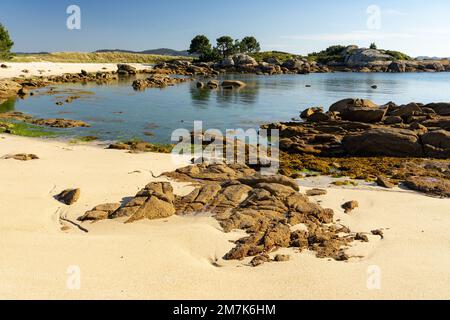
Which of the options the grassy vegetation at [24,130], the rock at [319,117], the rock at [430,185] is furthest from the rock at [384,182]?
the grassy vegetation at [24,130]

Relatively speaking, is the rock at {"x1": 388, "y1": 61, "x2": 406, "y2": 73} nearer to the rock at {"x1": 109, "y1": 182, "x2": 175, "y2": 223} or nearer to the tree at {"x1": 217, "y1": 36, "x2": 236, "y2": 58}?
the tree at {"x1": 217, "y1": 36, "x2": 236, "y2": 58}

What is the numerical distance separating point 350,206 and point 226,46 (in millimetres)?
152213

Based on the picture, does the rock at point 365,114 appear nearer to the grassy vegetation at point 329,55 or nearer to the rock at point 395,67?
the rock at point 395,67

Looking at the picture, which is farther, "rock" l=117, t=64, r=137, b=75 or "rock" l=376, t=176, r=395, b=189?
"rock" l=117, t=64, r=137, b=75

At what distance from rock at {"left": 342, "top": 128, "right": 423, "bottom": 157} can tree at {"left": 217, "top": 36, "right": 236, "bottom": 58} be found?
139035mm

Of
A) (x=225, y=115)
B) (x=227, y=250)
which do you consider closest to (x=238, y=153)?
(x=227, y=250)

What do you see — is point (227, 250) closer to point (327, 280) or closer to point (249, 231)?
point (249, 231)

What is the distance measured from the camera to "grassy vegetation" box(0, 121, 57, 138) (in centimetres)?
2901

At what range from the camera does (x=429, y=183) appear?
666 inches

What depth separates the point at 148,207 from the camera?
12953 mm

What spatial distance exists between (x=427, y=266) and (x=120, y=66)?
110m

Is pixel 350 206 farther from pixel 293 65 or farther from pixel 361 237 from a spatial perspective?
pixel 293 65

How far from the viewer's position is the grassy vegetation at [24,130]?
2901 centimetres

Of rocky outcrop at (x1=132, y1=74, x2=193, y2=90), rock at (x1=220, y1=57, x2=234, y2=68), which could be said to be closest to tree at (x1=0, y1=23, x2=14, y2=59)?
rocky outcrop at (x1=132, y1=74, x2=193, y2=90)
